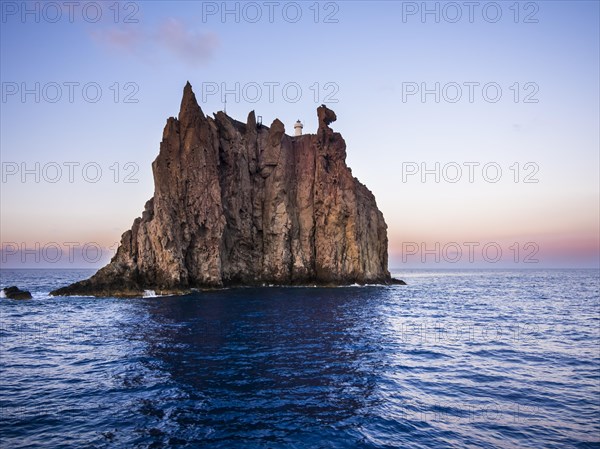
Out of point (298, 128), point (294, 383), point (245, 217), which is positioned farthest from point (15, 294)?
point (298, 128)

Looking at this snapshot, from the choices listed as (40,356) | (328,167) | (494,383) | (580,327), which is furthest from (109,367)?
(328,167)

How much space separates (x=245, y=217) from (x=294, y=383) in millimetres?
61414

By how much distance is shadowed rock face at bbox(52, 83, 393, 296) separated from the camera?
194 ft

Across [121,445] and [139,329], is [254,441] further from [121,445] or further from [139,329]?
[139,329]

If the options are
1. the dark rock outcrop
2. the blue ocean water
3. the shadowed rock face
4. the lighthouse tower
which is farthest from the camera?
the lighthouse tower

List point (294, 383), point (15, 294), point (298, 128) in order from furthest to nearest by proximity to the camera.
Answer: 1. point (298, 128)
2. point (15, 294)
3. point (294, 383)

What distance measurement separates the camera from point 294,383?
17469mm

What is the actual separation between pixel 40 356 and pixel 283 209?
5782 centimetres

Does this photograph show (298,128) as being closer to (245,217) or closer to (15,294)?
(245,217)

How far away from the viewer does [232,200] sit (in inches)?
2965

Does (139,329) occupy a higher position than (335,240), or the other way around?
(335,240)

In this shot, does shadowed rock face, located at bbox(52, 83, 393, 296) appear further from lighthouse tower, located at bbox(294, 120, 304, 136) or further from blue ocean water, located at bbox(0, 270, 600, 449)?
blue ocean water, located at bbox(0, 270, 600, 449)

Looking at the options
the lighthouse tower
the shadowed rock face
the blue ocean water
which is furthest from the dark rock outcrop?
the lighthouse tower

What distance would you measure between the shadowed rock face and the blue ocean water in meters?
25.0
